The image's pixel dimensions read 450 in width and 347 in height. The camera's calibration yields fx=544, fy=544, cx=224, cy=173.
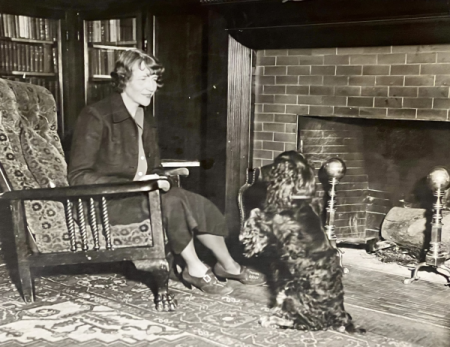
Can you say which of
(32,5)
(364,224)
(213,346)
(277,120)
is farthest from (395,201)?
(32,5)

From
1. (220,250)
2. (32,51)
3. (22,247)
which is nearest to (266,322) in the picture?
(220,250)

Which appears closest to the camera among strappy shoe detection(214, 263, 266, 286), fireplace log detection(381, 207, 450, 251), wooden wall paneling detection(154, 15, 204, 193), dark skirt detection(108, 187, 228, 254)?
dark skirt detection(108, 187, 228, 254)

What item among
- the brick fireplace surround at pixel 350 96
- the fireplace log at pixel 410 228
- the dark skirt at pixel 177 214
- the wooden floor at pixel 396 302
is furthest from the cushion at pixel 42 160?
the fireplace log at pixel 410 228

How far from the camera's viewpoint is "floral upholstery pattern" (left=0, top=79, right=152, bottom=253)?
2561 millimetres

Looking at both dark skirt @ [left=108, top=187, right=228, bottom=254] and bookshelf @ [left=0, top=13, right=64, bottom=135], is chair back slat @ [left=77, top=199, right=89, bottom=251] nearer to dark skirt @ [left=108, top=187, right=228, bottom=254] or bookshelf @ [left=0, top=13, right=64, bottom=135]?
dark skirt @ [left=108, top=187, right=228, bottom=254]

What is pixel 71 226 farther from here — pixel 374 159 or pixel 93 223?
pixel 374 159

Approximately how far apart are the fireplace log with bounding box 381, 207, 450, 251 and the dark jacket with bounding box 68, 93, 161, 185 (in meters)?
1.78

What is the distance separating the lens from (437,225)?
305 cm

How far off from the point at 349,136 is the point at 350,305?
1.37 meters

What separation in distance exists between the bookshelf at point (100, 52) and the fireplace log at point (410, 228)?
2307 millimetres

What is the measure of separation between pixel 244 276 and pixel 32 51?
2.53 metres

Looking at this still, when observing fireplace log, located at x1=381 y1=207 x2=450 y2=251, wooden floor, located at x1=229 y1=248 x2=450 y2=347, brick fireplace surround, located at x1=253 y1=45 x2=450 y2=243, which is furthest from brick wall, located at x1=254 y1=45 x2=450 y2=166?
wooden floor, located at x1=229 y1=248 x2=450 y2=347

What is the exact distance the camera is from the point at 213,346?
6.93ft

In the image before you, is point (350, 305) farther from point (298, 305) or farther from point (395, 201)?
point (395, 201)
